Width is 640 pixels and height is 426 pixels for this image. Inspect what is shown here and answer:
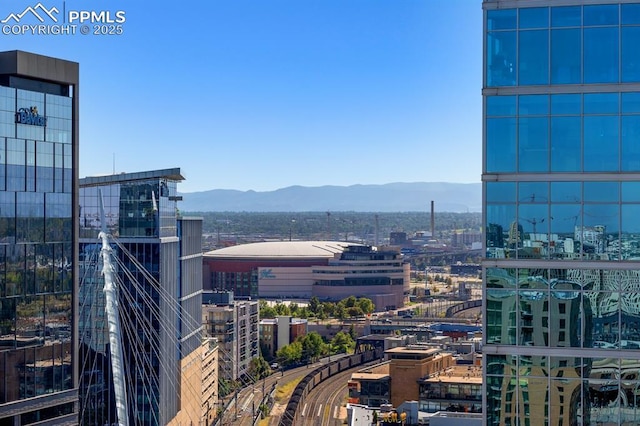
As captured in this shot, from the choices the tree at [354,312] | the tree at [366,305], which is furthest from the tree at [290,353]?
the tree at [366,305]

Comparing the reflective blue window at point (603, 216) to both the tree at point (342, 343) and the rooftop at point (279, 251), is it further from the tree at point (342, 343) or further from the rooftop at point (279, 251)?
the rooftop at point (279, 251)

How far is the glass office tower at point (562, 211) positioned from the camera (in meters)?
16.2

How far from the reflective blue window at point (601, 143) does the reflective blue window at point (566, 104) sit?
1.00 ft

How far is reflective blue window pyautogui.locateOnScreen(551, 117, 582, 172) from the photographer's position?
1628 centimetres

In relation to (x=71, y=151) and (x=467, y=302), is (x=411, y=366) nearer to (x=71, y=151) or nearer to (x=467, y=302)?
(x=71, y=151)

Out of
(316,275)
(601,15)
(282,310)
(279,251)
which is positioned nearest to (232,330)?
(282,310)

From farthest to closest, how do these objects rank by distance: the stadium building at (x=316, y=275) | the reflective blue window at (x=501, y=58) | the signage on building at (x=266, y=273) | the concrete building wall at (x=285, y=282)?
the signage on building at (x=266, y=273), the concrete building wall at (x=285, y=282), the stadium building at (x=316, y=275), the reflective blue window at (x=501, y=58)

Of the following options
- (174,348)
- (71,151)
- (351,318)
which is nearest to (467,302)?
(351,318)

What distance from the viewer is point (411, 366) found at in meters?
68.8

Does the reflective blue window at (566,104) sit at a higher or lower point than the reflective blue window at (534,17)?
lower

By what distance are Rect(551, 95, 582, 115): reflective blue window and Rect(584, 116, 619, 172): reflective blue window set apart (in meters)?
0.30

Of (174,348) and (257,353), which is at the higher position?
(174,348)

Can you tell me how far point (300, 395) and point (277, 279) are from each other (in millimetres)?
87093

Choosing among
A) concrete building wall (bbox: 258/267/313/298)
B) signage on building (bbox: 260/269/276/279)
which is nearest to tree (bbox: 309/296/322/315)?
concrete building wall (bbox: 258/267/313/298)
